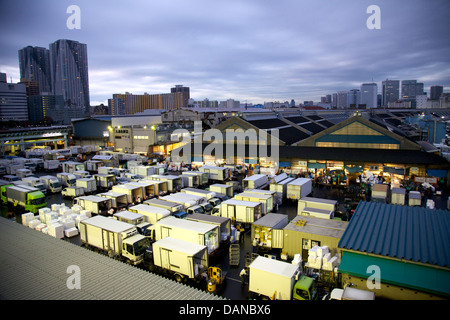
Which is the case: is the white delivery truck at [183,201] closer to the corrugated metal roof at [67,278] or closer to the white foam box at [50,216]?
the white foam box at [50,216]

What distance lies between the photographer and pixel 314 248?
12.6m

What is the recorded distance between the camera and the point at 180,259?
476 inches

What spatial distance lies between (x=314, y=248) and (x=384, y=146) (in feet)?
79.6

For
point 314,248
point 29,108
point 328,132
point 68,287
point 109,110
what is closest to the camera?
point 68,287

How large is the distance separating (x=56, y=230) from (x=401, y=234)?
1722 cm

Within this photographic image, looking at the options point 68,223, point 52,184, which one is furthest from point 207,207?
point 52,184

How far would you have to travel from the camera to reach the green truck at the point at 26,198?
20828 millimetres

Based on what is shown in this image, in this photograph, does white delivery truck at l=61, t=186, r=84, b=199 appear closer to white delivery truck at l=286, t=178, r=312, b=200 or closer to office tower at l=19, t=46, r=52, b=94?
white delivery truck at l=286, t=178, r=312, b=200

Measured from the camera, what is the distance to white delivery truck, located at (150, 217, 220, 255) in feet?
44.9

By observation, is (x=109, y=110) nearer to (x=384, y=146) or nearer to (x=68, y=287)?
(x=384, y=146)

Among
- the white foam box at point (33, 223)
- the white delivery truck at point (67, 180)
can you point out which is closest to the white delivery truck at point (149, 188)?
the white delivery truck at point (67, 180)

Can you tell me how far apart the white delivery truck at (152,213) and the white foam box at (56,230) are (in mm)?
4050

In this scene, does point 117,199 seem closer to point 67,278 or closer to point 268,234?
point 268,234
